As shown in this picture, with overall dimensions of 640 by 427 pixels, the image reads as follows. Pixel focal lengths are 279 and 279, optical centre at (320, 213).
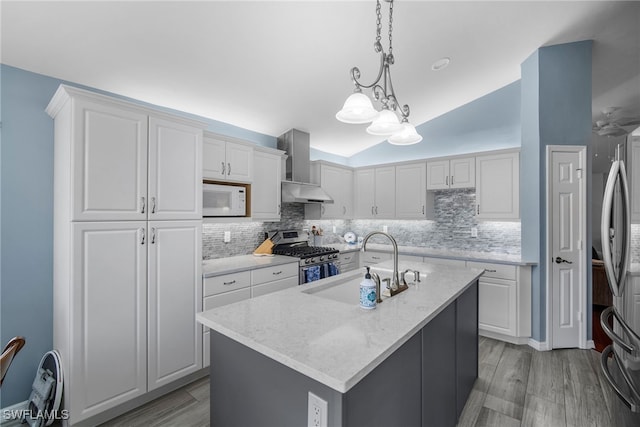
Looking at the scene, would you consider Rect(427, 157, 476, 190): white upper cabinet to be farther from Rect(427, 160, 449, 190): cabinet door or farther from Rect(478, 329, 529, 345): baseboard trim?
Rect(478, 329, 529, 345): baseboard trim

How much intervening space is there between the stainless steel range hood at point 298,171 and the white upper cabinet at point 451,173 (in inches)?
62.2

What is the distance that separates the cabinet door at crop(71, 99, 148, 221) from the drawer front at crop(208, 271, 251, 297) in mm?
834

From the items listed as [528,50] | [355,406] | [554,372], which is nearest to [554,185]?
[528,50]

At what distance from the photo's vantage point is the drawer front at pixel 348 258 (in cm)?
427

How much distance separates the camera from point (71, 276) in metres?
1.85

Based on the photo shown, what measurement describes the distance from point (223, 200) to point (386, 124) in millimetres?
2029

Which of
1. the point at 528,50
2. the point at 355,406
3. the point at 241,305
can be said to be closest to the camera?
the point at 355,406

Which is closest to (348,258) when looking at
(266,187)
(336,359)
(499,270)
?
(266,187)

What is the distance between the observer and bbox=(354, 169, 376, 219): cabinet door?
15.8ft

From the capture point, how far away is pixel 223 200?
10.2 ft

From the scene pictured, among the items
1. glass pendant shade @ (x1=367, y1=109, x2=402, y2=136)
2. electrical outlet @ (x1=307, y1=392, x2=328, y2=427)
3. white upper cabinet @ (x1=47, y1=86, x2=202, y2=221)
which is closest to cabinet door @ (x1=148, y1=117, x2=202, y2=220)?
white upper cabinet @ (x1=47, y1=86, x2=202, y2=221)

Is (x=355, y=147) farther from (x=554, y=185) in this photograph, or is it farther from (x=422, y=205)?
(x=554, y=185)

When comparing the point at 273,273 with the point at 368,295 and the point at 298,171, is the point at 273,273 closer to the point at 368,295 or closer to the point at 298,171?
the point at 298,171

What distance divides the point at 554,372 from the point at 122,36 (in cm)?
448
